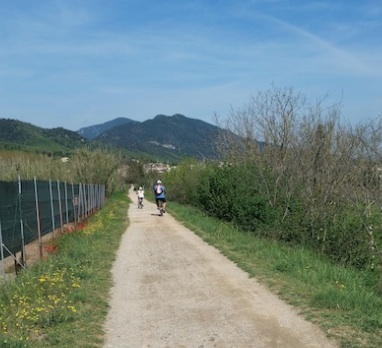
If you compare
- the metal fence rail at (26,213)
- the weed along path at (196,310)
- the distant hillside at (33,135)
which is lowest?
the weed along path at (196,310)

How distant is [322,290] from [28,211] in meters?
7.78

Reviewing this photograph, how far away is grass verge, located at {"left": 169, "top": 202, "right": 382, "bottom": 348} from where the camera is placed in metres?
5.95

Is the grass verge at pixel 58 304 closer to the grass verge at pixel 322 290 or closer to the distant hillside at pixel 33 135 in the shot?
the grass verge at pixel 322 290

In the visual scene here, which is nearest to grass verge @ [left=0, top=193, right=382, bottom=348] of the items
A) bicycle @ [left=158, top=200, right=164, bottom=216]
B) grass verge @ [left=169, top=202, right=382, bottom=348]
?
grass verge @ [left=169, top=202, right=382, bottom=348]

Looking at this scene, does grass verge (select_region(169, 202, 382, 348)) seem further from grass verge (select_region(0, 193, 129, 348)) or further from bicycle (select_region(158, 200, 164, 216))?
bicycle (select_region(158, 200, 164, 216))

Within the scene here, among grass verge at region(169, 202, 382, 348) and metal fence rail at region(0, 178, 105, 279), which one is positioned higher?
metal fence rail at region(0, 178, 105, 279)

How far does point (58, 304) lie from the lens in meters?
7.25

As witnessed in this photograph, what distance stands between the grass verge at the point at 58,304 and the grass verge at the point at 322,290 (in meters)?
2.75

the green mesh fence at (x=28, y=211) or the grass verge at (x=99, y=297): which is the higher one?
the green mesh fence at (x=28, y=211)

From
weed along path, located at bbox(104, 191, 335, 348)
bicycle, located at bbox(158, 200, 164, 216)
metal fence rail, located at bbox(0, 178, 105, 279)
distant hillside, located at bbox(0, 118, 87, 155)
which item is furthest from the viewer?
distant hillside, located at bbox(0, 118, 87, 155)

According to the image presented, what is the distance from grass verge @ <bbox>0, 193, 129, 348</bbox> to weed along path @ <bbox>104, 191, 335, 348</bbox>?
0.26 meters

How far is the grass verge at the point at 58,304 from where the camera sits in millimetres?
5880

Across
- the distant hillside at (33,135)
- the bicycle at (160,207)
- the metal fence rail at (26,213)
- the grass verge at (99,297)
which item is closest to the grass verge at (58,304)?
the grass verge at (99,297)

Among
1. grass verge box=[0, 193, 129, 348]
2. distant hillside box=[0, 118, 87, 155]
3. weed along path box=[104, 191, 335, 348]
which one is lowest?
weed along path box=[104, 191, 335, 348]
